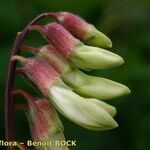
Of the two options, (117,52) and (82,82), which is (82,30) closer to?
(82,82)

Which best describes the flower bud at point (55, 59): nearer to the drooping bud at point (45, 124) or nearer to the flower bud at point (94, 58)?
the flower bud at point (94, 58)

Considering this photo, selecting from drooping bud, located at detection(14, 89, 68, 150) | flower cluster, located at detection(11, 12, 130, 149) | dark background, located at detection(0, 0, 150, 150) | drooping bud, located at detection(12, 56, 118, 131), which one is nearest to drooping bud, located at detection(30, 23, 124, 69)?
flower cluster, located at detection(11, 12, 130, 149)

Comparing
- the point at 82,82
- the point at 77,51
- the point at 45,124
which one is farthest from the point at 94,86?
the point at 45,124

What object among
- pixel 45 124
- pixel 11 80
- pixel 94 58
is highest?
pixel 94 58

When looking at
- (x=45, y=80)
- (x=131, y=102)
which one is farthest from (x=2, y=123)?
(x=45, y=80)

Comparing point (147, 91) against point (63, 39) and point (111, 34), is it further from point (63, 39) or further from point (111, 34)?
point (63, 39)

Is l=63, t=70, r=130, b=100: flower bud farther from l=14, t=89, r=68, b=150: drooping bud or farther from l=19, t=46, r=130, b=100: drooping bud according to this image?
l=14, t=89, r=68, b=150: drooping bud
